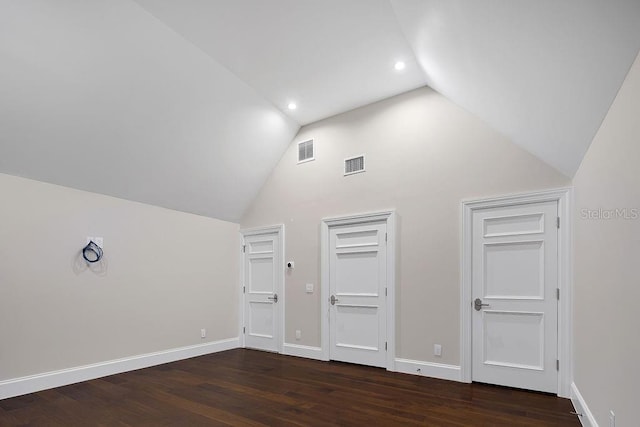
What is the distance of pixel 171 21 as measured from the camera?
362 cm

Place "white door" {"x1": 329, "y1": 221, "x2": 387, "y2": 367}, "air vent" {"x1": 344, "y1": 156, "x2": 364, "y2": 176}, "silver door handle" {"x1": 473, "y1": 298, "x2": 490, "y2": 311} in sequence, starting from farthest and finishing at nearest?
"air vent" {"x1": 344, "y1": 156, "x2": 364, "y2": 176}
"white door" {"x1": 329, "y1": 221, "x2": 387, "y2": 367}
"silver door handle" {"x1": 473, "y1": 298, "x2": 490, "y2": 311}

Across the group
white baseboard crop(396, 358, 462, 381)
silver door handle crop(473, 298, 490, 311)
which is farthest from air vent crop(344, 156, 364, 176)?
white baseboard crop(396, 358, 462, 381)

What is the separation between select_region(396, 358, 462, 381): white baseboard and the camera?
4.35m

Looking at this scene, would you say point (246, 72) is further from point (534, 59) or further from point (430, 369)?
point (430, 369)

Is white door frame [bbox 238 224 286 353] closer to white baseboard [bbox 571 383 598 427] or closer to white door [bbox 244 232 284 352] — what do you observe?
white door [bbox 244 232 284 352]

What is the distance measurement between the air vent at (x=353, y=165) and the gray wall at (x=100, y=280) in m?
2.50

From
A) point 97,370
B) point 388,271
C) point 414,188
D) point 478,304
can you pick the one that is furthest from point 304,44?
point 97,370

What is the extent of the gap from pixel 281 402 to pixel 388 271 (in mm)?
2098

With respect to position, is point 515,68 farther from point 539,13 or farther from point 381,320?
point 381,320

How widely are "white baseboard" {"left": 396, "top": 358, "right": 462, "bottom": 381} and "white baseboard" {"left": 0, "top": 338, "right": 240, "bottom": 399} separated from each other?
315cm

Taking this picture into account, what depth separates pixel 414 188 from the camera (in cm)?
491

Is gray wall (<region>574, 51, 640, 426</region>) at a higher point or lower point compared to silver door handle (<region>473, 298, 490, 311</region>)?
higher

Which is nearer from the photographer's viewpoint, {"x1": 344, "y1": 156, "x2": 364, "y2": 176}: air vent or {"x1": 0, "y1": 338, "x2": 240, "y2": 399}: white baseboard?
{"x1": 0, "y1": 338, "x2": 240, "y2": 399}: white baseboard

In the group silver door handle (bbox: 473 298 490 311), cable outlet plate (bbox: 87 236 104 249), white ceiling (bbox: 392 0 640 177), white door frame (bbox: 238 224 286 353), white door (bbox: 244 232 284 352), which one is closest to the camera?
white ceiling (bbox: 392 0 640 177)
